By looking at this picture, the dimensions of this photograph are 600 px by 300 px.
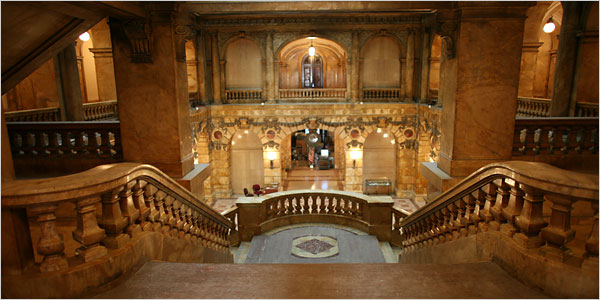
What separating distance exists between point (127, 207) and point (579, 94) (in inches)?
437

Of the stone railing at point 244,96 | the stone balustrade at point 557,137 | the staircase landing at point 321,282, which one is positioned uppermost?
the stone railing at point 244,96

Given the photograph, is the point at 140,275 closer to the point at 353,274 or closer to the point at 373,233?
the point at 353,274

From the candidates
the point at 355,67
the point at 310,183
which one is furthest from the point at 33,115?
the point at 310,183

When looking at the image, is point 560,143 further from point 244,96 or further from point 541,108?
point 244,96

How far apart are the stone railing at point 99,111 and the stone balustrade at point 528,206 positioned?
37.2ft

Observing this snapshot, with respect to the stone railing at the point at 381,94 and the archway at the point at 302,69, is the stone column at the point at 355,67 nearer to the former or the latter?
the stone railing at the point at 381,94

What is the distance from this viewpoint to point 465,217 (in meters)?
3.80

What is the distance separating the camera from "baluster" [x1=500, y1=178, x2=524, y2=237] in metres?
2.81

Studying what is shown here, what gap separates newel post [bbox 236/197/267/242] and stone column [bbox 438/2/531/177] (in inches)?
145

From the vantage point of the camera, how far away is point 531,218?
104 inches

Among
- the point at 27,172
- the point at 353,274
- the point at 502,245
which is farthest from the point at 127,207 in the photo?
the point at 27,172

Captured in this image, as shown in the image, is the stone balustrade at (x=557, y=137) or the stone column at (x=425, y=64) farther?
the stone column at (x=425, y=64)

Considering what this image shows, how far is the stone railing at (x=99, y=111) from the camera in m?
11.9

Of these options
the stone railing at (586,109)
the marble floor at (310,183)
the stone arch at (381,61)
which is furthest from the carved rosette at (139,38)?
the stone arch at (381,61)
